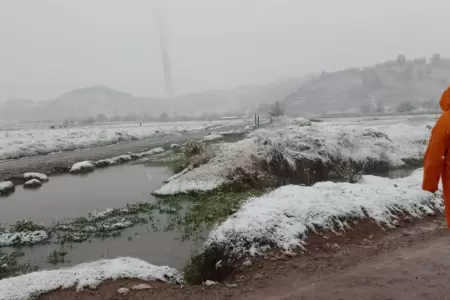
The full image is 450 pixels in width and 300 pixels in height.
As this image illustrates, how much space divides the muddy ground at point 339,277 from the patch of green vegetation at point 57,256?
348 centimetres

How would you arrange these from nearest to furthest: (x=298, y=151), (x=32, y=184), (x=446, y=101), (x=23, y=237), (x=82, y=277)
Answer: (x=446, y=101)
(x=82, y=277)
(x=23, y=237)
(x=298, y=151)
(x=32, y=184)

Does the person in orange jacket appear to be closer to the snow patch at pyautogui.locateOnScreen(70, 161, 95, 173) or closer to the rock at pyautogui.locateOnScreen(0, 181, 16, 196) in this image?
the rock at pyautogui.locateOnScreen(0, 181, 16, 196)

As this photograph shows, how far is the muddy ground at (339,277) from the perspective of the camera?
6793mm

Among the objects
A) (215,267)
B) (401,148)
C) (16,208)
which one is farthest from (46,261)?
(401,148)

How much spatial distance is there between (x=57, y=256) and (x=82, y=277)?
3.65 metres

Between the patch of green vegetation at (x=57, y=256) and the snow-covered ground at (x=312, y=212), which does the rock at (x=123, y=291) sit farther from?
the patch of green vegetation at (x=57, y=256)

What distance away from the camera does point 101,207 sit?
56.3 feet

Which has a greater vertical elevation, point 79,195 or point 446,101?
point 446,101

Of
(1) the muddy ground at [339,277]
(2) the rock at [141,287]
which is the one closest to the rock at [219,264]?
(1) the muddy ground at [339,277]

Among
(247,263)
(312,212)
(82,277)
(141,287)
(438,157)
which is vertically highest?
(438,157)

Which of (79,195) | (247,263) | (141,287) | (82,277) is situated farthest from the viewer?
(79,195)

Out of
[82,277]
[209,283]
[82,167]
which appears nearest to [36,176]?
[82,167]

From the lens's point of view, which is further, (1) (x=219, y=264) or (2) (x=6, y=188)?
(2) (x=6, y=188)

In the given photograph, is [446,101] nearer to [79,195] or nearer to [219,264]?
[219,264]
